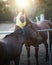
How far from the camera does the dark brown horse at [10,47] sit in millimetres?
5633

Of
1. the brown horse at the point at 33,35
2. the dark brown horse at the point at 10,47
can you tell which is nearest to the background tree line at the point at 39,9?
the brown horse at the point at 33,35

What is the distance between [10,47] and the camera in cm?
593

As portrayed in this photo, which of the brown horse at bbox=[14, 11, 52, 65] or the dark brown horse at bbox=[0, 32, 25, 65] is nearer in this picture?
the dark brown horse at bbox=[0, 32, 25, 65]

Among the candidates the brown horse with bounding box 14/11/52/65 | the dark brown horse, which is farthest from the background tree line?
the dark brown horse

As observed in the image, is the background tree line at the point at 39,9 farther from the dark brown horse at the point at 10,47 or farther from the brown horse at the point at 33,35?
the dark brown horse at the point at 10,47

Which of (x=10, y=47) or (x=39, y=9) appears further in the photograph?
(x=39, y=9)

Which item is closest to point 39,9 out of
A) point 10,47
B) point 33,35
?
point 33,35

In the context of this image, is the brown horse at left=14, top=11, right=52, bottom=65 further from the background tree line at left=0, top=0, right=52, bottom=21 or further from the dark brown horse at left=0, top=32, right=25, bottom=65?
the background tree line at left=0, top=0, right=52, bottom=21

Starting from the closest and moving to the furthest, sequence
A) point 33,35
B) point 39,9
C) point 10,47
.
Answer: point 10,47
point 33,35
point 39,9

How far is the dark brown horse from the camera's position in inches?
222

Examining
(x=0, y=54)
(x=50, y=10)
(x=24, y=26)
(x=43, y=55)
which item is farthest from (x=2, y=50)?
(x=50, y=10)

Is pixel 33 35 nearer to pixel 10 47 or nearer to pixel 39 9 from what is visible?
pixel 10 47

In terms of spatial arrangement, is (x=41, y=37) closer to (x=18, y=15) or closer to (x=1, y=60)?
(x=18, y=15)

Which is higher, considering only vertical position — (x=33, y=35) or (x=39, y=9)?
(x=33, y=35)
